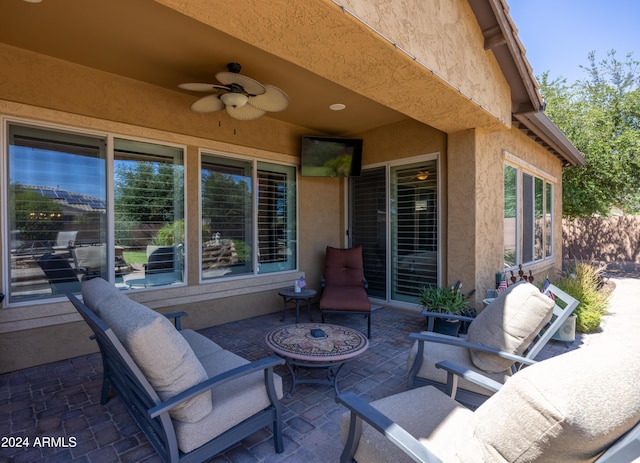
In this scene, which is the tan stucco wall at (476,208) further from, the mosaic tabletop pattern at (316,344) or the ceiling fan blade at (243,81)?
the ceiling fan blade at (243,81)

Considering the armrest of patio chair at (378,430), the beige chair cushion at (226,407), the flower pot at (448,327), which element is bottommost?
the flower pot at (448,327)

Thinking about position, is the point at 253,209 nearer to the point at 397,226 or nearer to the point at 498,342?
the point at 397,226

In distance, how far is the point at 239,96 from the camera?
3.26 meters

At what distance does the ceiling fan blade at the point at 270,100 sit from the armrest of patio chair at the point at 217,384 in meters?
2.53

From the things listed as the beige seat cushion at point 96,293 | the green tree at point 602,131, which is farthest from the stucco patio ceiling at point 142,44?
the green tree at point 602,131

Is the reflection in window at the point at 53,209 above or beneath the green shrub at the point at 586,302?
above

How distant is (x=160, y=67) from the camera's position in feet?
11.8

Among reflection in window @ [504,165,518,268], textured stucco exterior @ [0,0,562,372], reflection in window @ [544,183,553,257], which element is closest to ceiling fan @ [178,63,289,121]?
textured stucco exterior @ [0,0,562,372]

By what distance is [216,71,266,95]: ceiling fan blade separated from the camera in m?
2.90

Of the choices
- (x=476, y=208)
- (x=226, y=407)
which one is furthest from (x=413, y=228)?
(x=226, y=407)

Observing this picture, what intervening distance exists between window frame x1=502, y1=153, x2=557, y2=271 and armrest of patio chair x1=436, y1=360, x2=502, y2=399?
377 cm

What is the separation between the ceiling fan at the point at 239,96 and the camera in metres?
3.06

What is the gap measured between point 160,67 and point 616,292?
10291 mm

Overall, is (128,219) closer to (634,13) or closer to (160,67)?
(160,67)
